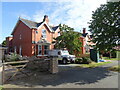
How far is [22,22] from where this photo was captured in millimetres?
23938

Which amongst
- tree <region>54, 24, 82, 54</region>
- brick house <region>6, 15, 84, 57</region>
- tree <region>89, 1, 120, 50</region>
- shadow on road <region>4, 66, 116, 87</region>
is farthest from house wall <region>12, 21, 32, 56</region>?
shadow on road <region>4, 66, 116, 87</region>

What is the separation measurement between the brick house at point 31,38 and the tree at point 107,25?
42.2 ft

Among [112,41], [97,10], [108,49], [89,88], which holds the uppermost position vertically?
[97,10]

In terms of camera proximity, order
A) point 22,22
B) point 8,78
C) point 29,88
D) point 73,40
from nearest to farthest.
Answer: point 29,88 < point 8,78 < point 73,40 < point 22,22

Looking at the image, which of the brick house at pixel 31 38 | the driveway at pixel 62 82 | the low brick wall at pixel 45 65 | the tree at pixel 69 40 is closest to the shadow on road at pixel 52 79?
the driveway at pixel 62 82

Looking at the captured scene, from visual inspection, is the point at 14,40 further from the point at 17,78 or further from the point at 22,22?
the point at 17,78

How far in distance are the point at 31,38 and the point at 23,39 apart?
2720mm

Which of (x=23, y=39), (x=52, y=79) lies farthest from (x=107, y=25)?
(x=23, y=39)

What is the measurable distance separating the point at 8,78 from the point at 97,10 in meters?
10.6

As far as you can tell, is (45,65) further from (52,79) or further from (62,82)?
(62,82)

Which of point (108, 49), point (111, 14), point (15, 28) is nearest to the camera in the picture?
point (111, 14)

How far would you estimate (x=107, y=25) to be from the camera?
1145 centimetres

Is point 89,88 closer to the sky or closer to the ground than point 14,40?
closer to the ground

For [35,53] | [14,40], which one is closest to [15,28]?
[14,40]
